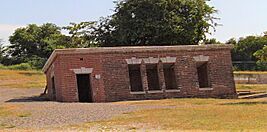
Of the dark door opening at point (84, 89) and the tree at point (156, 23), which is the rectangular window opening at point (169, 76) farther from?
the tree at point (156, 23)

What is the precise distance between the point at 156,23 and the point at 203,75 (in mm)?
18393

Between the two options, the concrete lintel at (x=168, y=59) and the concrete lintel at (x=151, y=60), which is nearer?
the concrete lintel at (x=151, y=60)

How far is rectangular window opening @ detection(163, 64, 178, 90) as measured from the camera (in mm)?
28853

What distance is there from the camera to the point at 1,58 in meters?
81.2

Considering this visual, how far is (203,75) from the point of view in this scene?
2973 cm

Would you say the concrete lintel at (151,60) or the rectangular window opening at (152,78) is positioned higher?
the concrete lintel at (151,60)

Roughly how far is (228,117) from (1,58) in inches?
2800

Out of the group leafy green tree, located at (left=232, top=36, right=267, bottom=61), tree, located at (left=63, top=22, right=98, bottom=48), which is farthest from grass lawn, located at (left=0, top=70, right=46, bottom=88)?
leafy green tree, located at (left=232, top=36, right=267, bottom=61)

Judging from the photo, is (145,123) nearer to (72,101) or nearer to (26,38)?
(72,101)

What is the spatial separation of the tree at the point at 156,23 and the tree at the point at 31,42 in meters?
28.7

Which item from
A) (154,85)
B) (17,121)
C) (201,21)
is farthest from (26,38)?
(17,121)

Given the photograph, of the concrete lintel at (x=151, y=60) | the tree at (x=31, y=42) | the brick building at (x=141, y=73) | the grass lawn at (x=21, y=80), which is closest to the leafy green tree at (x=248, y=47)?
the tree at (x=31, y=42)

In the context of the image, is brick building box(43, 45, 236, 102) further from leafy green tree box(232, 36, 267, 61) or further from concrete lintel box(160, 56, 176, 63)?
leafy green tree box(232, 36, 267, 61)

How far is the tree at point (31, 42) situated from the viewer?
78.2 m
